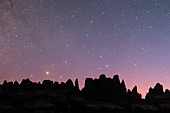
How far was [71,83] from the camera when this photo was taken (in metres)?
78.0

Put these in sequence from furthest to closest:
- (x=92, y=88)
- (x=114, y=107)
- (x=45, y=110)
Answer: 1. (x=92, y=88)
2. (x=114, y=107)
3. (x=45, y=110)

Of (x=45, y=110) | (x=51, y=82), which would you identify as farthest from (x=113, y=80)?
(x=45, y=110)

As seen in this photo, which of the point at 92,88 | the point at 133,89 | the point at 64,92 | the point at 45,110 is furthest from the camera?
the point at 133,89

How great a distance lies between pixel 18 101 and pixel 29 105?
21.6ft

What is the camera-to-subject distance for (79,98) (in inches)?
2621

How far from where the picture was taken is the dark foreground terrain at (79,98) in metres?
59.8

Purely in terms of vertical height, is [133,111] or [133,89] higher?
[133,89]

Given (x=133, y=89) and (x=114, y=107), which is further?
(x=133, y=89)

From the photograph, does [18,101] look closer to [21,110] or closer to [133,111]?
[21,110]

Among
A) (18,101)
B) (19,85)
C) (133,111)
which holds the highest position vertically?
(19,85)

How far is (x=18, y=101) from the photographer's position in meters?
64.3

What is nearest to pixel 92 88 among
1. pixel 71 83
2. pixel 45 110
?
pixel 71 83

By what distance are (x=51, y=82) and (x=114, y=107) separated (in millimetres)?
25963

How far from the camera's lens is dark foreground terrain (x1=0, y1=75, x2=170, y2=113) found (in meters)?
59.8
